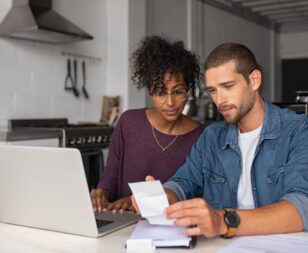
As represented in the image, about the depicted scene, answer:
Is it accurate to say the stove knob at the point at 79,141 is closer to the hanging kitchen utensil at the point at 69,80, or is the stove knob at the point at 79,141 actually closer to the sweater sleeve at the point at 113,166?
the hanging kitchen utensil at the point at 69,80

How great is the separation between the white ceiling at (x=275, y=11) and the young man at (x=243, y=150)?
4.13 m

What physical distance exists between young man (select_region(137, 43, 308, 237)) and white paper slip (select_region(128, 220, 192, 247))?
0.70 feet

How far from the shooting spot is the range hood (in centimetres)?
295

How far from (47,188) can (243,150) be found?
0.68 m

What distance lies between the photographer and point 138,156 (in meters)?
1.88

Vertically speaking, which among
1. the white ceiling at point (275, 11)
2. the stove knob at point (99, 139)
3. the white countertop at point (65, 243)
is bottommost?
the white countertop at point (65, 243)

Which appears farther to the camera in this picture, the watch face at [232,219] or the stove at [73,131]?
the stove at [73,131]


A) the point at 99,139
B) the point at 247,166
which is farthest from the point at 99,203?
the point at 99,139

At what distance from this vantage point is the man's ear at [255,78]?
57.3 inches

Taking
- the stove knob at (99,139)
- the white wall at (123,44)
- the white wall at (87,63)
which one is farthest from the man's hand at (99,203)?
the white wall at (123,44)

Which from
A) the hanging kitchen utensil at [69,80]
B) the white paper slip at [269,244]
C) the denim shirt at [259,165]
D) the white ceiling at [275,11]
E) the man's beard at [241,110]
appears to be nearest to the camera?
the white paper slip at [269,244]

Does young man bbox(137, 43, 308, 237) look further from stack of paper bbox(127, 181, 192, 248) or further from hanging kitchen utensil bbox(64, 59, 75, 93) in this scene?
hanging kitchen utensil bbox(64, 59, 75, 93)

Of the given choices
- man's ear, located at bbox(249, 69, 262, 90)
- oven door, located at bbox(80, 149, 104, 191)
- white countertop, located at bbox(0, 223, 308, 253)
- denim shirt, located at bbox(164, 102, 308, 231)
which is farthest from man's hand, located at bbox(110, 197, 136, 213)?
oven door, located at bbox(80, 149, 104, 191)

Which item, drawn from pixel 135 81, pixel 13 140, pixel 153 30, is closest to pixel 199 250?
pixel 135 81
